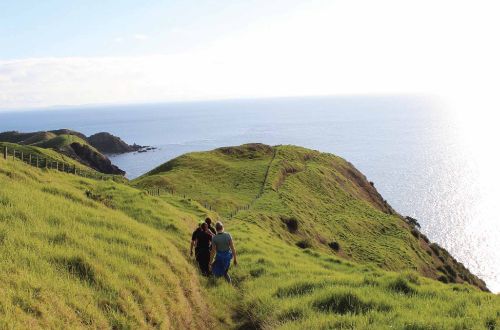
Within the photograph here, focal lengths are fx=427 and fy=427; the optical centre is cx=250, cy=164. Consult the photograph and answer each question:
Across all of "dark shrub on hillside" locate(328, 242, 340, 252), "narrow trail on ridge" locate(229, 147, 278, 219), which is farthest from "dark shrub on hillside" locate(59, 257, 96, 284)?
"dark shrub on hillside" locate(328, 242, 340, 252)

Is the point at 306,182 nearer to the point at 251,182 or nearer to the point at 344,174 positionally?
the point at 251,182

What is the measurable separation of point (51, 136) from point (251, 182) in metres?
137

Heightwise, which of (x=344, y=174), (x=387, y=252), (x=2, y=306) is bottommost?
(x=387, y=252)

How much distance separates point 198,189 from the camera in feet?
206

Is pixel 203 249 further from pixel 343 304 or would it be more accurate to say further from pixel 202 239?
pixel 343 304

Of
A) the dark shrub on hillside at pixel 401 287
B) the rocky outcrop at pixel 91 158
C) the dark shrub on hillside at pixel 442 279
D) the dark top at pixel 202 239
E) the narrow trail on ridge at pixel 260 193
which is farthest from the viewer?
the rocky outcrop at pixel 91 158

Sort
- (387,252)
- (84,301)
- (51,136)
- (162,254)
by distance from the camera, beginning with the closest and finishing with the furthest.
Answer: (84,301)
(162,254)
(387,252)
(51,136)

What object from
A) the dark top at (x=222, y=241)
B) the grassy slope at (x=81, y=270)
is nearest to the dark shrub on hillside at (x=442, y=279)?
the dark top at (x=222, y=241)

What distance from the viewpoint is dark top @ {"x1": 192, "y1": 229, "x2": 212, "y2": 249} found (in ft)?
59.6

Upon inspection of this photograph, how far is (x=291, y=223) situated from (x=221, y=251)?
1266 inches

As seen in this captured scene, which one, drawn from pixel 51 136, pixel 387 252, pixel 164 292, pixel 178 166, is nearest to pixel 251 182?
pixel 178 166

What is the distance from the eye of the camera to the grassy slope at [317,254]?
39.0 ft

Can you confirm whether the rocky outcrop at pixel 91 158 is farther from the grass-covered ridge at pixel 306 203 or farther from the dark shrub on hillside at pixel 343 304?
the dark shrub on hillside at pixel 343 304

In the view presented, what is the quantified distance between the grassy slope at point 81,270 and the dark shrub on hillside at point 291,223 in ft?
103
